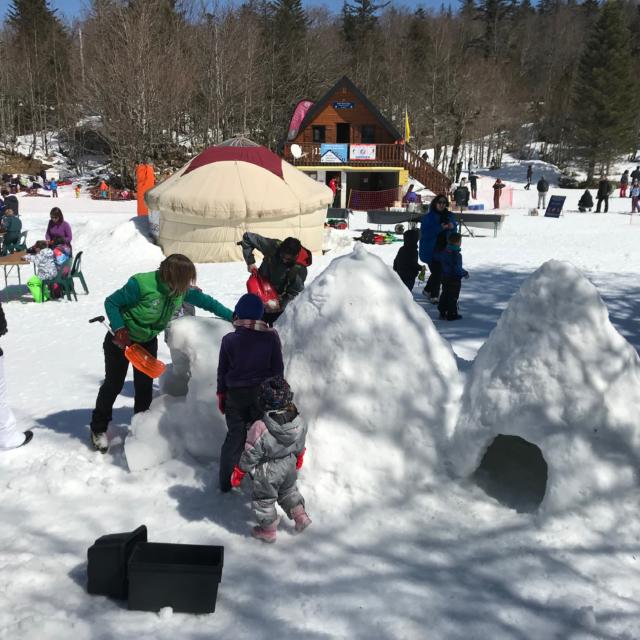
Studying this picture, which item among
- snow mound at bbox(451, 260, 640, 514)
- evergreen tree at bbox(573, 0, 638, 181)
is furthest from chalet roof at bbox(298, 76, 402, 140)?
snow mound at bbox(451, 260, 640, 514)

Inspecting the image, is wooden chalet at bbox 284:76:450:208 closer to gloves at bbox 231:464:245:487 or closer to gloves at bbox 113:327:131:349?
gloves at bbox 113:327:131:349

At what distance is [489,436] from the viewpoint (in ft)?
11.5

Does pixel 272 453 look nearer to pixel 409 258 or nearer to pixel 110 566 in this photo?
pixel 110 566

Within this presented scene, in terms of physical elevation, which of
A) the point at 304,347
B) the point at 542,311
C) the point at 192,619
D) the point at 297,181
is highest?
the point at 297,181

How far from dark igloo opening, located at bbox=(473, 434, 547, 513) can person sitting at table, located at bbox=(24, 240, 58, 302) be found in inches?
323

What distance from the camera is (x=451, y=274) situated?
802 cm

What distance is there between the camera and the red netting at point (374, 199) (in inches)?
1072

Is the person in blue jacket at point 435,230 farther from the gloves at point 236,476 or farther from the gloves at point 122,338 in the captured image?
the gloves at point 236,476

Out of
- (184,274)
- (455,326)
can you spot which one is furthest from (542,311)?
(455,326)

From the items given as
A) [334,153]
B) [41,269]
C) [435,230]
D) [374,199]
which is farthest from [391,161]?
[435,230]

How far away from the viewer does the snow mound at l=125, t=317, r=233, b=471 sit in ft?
13.4

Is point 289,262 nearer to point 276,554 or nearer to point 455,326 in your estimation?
point 276,554

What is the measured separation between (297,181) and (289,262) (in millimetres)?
9449

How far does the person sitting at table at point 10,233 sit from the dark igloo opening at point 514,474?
11994mm
